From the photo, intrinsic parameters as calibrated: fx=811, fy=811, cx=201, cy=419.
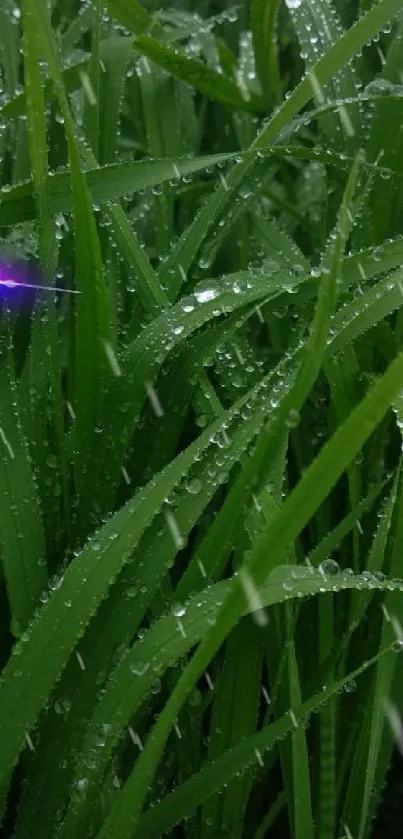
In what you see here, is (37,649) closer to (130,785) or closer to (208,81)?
(130,785)

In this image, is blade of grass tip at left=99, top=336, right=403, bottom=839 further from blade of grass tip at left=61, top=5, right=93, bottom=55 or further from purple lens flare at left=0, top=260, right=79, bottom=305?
blade of grass tip at left=61, top=5, right=93, bottom=55

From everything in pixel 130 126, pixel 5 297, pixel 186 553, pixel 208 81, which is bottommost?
pixel 186 553

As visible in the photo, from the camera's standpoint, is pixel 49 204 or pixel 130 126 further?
pixel 130 126

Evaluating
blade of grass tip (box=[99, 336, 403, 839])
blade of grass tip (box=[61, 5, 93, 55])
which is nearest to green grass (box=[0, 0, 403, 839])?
blade of grass tip (box=[99, 336, 403, 839])

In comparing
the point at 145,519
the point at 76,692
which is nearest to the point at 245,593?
the point at 145,519

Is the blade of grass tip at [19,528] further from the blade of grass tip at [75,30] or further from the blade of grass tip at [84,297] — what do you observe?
the blade of grass tip at [75,30]

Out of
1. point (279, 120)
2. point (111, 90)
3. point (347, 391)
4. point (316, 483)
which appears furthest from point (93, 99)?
point (316, 483)

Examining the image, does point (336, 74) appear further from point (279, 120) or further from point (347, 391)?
point (347, 391)
